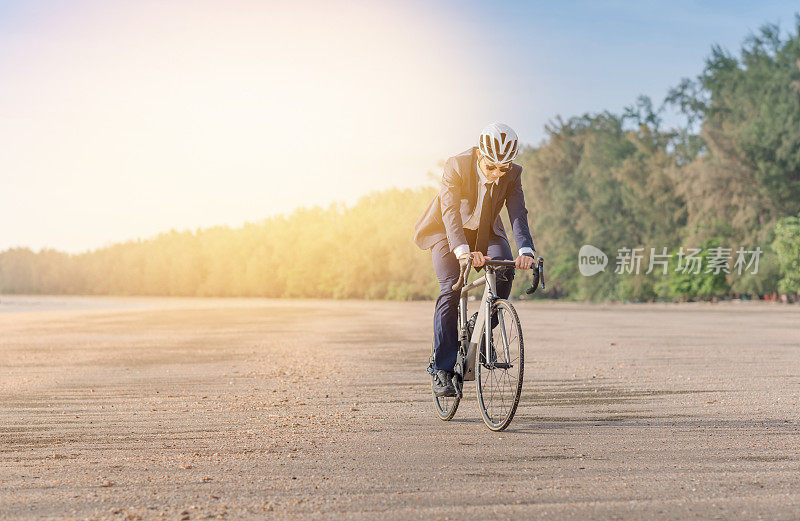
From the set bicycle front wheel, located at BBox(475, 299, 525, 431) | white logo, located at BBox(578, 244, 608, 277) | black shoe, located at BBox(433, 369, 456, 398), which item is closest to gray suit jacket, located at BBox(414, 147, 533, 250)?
bicycle front wheel, located at BBox(475, 299, 525, 431)

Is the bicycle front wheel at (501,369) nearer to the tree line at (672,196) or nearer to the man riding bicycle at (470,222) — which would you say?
the man riding bicycle at (470,222)

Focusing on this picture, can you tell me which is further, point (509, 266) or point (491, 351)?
point (491, 351)

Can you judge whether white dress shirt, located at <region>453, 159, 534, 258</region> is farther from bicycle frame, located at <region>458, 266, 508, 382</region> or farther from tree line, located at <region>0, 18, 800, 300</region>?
tree line, located at <region>0, 18, 800, 300</region>

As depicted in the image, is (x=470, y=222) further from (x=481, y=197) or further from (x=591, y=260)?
(x=591, y=260)

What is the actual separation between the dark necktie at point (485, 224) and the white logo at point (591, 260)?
181 feet

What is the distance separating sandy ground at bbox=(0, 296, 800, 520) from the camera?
13.6 ft

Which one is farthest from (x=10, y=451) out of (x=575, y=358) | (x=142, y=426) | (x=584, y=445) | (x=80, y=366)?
(x=575, y=358)

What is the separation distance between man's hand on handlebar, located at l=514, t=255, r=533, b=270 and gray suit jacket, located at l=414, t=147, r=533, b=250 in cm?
29

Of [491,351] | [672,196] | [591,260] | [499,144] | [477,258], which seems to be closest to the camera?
[477,258]

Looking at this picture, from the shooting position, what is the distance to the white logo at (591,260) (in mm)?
60250

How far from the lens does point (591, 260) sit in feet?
199

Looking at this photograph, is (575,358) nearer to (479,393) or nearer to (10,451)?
(479,393)

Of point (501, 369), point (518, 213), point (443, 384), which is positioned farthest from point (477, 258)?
point (443, 384)

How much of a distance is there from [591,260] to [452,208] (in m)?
55.9
